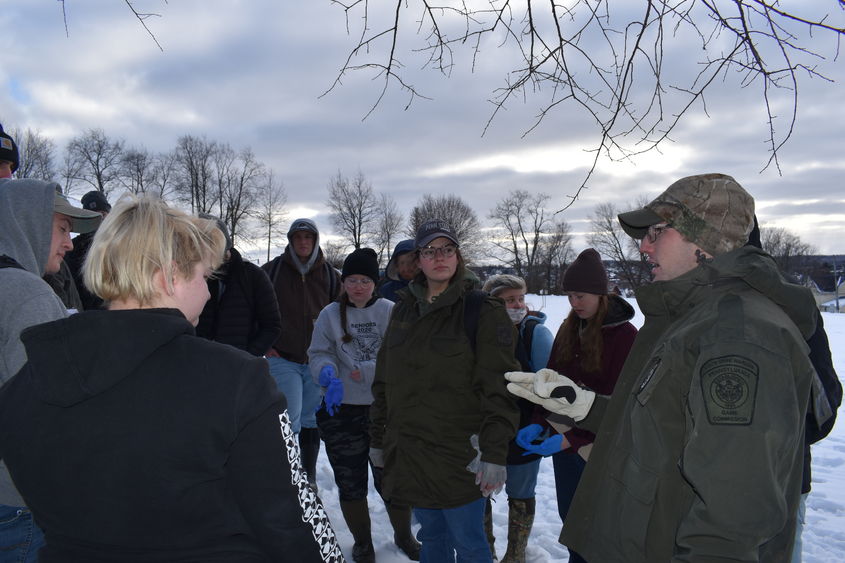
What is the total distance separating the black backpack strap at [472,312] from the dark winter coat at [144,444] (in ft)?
5.15

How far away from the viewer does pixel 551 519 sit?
415 cm

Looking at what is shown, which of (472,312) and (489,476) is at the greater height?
(472,312)

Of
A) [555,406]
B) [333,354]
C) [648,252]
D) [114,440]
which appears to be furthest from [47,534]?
[333,354]

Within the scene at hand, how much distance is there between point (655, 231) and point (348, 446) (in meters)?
2.52

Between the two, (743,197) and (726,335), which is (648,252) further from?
(726,335)

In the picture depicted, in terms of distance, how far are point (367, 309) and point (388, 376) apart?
1.05 meters

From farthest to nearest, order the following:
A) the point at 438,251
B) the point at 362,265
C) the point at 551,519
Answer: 1. the point at 551,519
2. the point at 362,265
3. the point at 438,251

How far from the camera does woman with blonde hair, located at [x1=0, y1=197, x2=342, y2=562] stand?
1.11 meters

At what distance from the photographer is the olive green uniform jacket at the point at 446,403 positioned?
259 cm

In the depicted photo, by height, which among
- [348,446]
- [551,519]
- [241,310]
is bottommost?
[551,519]

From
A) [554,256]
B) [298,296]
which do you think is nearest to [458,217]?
[554,256]

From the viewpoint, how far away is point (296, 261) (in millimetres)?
4777

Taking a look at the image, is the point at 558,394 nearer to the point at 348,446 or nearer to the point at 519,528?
the point at 519,528

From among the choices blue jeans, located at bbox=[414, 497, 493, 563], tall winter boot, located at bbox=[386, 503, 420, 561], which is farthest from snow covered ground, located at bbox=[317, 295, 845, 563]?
blue jeans, located at bbox=[414, 497, 493, 563]
